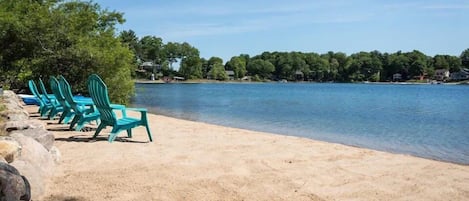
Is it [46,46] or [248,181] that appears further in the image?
[46,46]

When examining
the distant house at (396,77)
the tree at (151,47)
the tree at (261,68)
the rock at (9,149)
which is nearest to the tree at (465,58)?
the distant house at (396,77)

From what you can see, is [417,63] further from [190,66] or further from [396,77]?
[190,66]

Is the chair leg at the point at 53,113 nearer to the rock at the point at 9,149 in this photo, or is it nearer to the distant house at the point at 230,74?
the rock at the point at 9,149

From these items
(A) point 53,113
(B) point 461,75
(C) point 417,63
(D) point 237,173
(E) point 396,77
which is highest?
(C) point 417,63

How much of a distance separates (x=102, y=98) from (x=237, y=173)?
2650mm

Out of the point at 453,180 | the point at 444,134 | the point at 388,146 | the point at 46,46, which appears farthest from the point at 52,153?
the point at 444,134

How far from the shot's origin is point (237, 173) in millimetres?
4844

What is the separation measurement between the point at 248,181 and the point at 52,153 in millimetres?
2304

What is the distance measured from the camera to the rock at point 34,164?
11.8ft

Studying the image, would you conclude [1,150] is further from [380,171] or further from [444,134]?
[444,134]

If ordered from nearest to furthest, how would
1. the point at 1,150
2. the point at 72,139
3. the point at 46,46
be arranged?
the point at 1,150 → the point at 72,139 → the point at 46,46

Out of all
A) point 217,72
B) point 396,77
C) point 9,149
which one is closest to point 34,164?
point 9,149

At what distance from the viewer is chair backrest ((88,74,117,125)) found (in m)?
6.33

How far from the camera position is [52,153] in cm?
504
